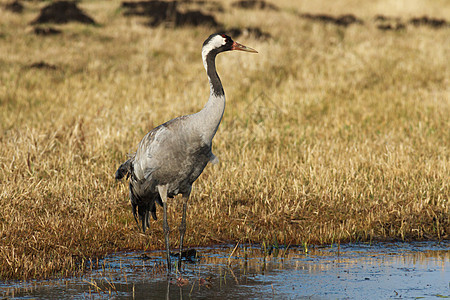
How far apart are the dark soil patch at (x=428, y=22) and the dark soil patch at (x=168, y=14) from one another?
773cm

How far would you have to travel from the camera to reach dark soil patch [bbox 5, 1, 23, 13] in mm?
23061

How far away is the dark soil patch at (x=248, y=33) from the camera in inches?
772

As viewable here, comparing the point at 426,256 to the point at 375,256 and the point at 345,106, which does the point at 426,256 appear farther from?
the point at 345,106

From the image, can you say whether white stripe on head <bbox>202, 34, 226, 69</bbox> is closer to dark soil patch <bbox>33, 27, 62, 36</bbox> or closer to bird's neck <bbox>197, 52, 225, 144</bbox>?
bird's neck <bbox>197, 52, 225, 144</bbox>

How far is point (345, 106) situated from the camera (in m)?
13.0

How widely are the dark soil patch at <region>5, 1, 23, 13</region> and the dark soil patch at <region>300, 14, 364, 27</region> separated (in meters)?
10.3

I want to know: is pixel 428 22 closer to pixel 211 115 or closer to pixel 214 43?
pixel 214 43

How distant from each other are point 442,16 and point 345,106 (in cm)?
1684

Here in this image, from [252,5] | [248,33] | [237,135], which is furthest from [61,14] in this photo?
[237,135]

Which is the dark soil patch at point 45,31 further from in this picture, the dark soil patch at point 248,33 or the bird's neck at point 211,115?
the bird's neck at point 211,115

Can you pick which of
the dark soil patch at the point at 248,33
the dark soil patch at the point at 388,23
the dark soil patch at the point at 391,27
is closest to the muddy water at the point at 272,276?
the dark soil patch at the point at 248,33

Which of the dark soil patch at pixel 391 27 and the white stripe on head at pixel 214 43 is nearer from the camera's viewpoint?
the white stripe on head at pixel 214 43

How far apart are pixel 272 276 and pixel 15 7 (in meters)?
19.9

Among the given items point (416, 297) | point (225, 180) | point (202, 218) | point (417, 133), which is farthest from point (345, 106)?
point (416, 297)
